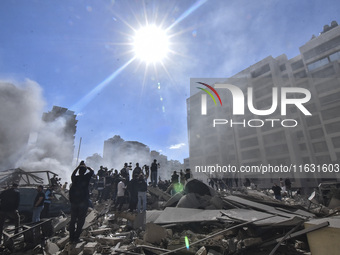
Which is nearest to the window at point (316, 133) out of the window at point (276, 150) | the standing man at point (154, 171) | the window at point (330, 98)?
the window at point (276, 150)

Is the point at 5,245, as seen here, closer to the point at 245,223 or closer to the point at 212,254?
the point at 212,254

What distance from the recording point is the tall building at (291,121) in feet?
106

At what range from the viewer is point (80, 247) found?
11.7ft

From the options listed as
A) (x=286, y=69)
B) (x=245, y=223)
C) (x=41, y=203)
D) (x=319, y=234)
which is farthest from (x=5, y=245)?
(x=286, y=69)

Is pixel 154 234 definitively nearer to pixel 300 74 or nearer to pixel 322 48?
pixel 300 74

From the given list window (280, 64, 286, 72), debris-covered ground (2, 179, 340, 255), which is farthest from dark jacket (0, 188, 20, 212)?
window (280, 64, 286, 72)

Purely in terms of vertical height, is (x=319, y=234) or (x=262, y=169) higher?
(x=262, y=169)

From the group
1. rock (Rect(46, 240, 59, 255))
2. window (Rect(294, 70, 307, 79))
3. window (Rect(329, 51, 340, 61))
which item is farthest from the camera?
window (Rect(294, 70, 307, 79))

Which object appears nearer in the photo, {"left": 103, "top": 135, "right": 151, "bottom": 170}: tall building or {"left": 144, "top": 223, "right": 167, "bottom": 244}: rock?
{"left": 144, "top": 223, "right": 167, "bottom": 244}: rock

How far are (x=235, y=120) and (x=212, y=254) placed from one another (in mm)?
47086

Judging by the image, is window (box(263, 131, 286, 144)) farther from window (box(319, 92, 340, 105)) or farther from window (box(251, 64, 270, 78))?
window (box(251, 64, 270, 78))

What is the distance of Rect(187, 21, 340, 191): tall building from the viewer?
1272 inches

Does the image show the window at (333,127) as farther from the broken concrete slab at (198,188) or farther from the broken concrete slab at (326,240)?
the broken concrete slab at (326,240)

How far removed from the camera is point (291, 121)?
3712cm
